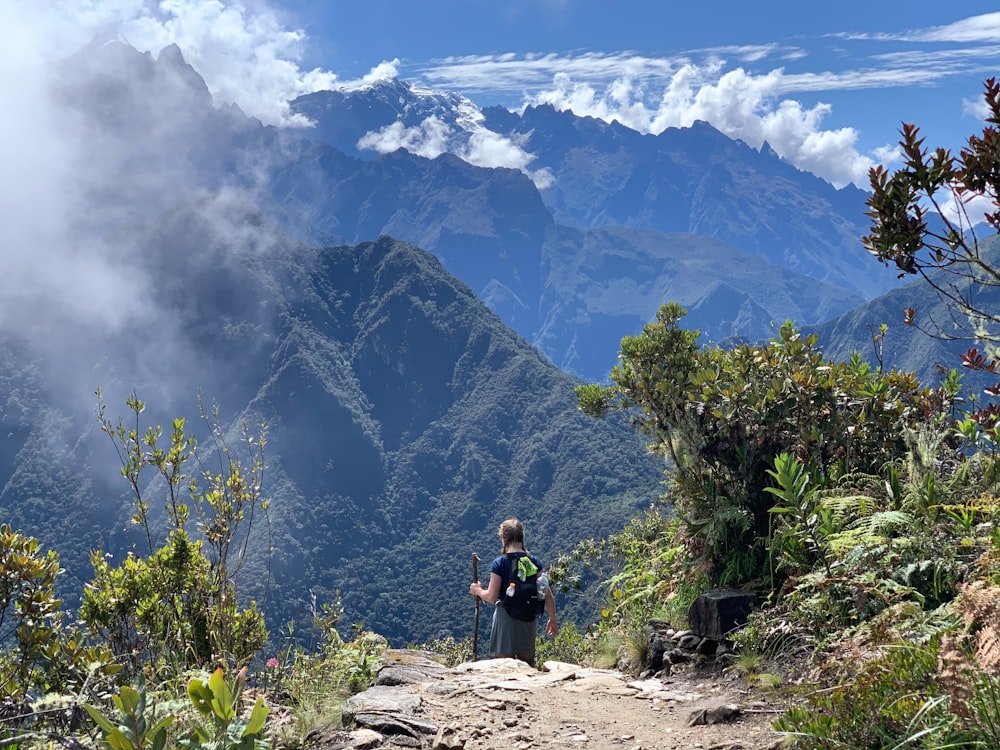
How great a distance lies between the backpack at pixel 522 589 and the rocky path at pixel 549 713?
1530 millimetres

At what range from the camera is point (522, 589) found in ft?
28.3

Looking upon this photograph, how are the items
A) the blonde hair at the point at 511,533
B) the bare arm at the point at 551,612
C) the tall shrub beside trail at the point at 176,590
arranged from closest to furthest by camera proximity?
the tall shrub beside trail at the point at 176,590 → the blonde hair at the point at 511,533 → the bare arm at the point at 551,612

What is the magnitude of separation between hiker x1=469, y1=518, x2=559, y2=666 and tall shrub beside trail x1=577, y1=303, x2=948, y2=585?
177 cm

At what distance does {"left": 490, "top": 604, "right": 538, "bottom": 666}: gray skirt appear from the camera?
8680mm

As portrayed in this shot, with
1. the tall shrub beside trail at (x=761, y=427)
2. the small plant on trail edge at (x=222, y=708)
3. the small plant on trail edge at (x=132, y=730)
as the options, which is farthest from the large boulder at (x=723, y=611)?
the small plant on trail edge at (x=132, y=730)

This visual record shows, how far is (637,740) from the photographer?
5.09 metres

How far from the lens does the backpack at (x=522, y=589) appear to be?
8602 millimetres

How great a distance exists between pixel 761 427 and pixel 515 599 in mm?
3252

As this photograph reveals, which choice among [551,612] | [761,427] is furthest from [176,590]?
[761,427]

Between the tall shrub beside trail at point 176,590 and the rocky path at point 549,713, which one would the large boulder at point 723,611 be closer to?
the rocky path at point 549,713

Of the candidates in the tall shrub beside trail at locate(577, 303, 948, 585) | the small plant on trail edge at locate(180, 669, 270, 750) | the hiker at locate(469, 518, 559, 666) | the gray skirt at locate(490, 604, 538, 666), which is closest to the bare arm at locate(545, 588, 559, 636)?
the hiker at locate(469, 518, 559, 666)

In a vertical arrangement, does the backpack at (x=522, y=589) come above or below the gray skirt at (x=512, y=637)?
above

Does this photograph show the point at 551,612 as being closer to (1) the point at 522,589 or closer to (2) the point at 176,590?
(1) the point at 522,589

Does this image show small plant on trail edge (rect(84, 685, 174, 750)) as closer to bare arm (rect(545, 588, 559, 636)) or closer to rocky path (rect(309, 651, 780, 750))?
rocky path (rect(309, 651, 780, 750))
